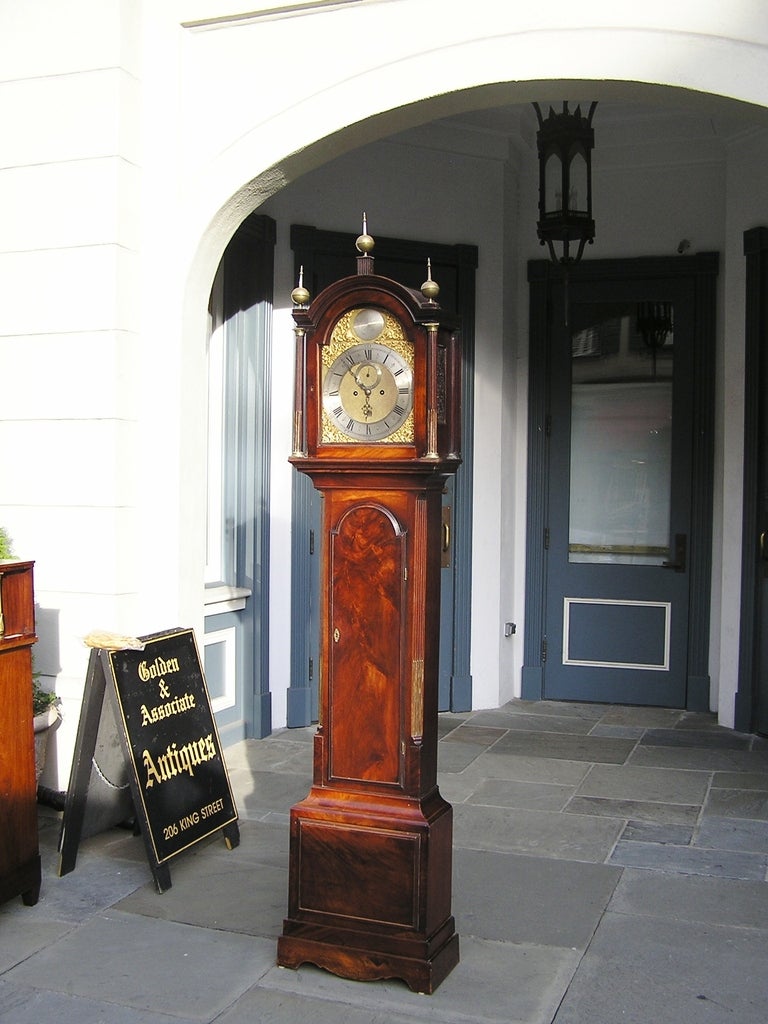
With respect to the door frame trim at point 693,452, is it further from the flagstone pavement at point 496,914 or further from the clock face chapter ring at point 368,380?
the clock face chapter ring at point 368,380

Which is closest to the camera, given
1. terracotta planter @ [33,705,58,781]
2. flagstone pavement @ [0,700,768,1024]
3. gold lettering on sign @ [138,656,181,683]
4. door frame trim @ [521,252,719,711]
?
flagstone pavement @ [0,700,768,1024]

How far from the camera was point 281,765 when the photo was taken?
541 centimetres

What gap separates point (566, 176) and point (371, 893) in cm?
342

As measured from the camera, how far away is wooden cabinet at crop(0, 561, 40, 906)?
11.8ft

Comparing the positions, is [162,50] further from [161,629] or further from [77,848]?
[77,848]

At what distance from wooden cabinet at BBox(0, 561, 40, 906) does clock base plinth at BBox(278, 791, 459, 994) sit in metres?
0.98

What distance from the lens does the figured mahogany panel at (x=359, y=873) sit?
123 inches

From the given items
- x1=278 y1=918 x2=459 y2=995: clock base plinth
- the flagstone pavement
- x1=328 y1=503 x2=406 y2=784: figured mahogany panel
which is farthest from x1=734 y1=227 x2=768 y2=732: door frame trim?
x1=328 y1=503 x2=406 y2=784: figured mahogany panel

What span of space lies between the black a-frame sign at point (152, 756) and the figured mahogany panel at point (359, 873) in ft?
2.80

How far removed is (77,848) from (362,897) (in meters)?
1.39

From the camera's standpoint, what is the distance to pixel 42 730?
4.40 meters

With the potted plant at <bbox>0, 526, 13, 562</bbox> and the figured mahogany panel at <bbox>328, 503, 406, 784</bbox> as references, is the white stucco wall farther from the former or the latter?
the figured mahogany panel at <bbox>328, 503, 406, 784</bbox>

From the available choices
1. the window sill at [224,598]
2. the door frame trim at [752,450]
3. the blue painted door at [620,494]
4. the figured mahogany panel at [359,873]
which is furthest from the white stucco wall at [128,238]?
the blue painted door at [620,494]

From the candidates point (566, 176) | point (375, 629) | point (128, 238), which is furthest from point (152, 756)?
point (566, 176)
